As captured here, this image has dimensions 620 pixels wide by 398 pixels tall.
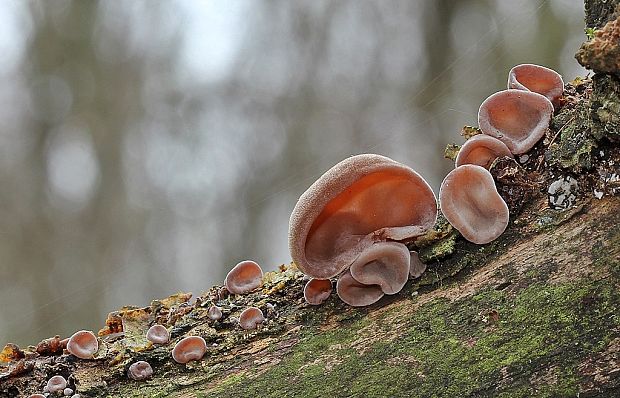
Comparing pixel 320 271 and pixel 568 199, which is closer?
pixel 568 199

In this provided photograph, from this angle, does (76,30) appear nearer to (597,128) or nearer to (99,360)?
(99,360)

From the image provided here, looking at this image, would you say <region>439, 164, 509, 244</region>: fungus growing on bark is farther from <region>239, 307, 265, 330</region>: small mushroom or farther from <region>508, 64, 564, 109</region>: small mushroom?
<region>239, 307, 265, 330</region>: small mushroom

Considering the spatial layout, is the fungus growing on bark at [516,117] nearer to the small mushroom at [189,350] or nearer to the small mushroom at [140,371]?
Answer: the small mushroom at [189,350]

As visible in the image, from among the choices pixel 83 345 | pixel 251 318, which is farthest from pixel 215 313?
pixel 83 345

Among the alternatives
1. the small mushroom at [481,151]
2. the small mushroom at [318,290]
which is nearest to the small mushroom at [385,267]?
the small mushroom at [318,290]

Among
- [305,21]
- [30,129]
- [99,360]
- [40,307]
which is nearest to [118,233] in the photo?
[40,307]

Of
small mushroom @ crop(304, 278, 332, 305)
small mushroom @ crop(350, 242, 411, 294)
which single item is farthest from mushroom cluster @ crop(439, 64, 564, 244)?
small mushroom @ crop(304, 278, 332, 305)
